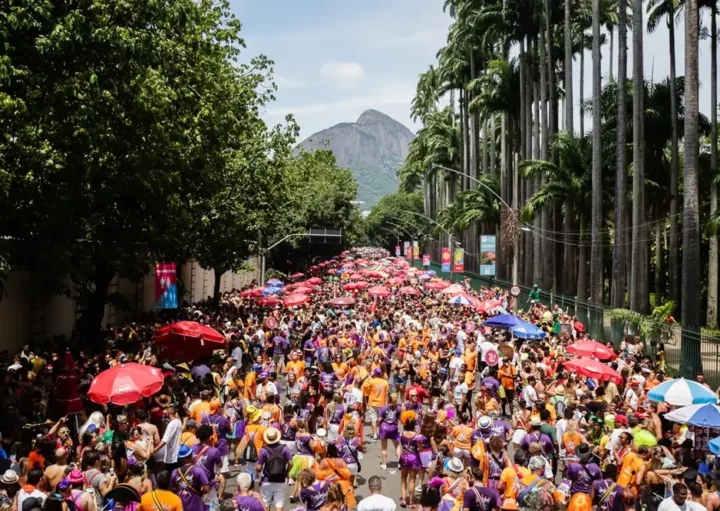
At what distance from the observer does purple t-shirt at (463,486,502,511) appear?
8.45m

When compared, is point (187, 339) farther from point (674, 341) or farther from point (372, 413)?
point (674, 341)

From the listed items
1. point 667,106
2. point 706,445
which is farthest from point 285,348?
point 667,106

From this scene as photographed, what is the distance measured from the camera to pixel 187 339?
17219mm

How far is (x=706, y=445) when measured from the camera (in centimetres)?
1135

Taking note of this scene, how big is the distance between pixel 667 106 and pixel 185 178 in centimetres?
2643

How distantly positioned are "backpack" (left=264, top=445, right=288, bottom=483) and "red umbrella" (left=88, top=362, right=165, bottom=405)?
2.78m

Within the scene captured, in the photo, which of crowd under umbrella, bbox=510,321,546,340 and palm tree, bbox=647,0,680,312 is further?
palm tree, bbox=647,0,680,312

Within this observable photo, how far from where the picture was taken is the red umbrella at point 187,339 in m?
16.8

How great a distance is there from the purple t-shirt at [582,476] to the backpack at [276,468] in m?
3.40

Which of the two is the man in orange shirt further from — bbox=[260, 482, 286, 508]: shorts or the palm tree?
the palm tree

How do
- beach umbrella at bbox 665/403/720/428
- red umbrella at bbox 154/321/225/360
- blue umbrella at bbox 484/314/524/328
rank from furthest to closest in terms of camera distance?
blue umbrella at bbox 484/314/524/328 → red umbrella at bbox 154/321/225/360 → beach umbrella at bbox 665/403/720/428

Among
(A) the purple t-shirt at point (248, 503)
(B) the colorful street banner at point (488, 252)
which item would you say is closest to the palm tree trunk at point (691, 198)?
(B) the colorful street banner at point (488, 252)

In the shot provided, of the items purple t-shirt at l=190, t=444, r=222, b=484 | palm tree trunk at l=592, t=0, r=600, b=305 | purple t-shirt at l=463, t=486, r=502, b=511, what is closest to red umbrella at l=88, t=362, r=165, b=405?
purple t-shirt at l=190, t=444, r=222, b=484

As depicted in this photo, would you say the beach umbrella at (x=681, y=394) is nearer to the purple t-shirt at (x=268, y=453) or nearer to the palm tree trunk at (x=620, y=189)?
the purple t-shirt at (x=268, y=453)
